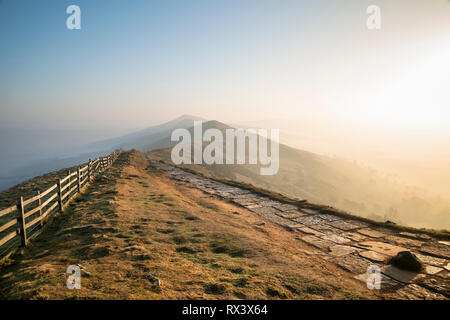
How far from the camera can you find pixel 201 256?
575 cm

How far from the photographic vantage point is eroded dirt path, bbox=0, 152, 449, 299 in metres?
4.01

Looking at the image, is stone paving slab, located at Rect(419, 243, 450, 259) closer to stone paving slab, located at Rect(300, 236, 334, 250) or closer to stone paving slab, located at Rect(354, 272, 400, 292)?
stone paving slab, located at Rect(354, 272, 400, 292)

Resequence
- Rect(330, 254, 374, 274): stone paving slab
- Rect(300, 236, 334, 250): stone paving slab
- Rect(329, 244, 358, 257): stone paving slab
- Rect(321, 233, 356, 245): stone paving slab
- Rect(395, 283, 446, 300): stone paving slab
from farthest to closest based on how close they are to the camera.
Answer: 1. Rect(321, 233, 356, 245): stone paving slab
2. Rect(300, 236, 334, 250): stone paving slab
3. Rect(329, 244, 358, 257): stone paving slab
4. Rect(330, 254, 374, 274): stone paving slab
5. Rect(395, 283, 446, 300): stone paving slab

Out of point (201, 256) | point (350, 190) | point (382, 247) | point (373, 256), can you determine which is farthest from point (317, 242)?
point (350, 190)

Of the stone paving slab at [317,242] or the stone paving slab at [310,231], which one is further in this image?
the stone paving slab at [310,231]

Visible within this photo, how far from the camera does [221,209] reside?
1092cm

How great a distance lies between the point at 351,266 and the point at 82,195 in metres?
12.5

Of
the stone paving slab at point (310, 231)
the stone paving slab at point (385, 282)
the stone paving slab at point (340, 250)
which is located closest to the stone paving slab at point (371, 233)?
the stone paving slab at point (310, 231)

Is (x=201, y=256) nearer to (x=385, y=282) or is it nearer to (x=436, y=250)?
(x=385, y=282)

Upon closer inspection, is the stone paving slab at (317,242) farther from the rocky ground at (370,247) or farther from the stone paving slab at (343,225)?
the stone paving slab at (343,225)

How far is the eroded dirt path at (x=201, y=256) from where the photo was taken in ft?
13.2

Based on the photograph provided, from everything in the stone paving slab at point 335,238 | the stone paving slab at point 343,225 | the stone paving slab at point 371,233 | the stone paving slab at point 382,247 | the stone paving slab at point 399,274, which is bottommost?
the stone paving slab at point 343,225

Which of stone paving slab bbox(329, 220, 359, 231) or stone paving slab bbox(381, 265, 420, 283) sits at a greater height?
stone paving slab bbox(381, 265, 420, 283)

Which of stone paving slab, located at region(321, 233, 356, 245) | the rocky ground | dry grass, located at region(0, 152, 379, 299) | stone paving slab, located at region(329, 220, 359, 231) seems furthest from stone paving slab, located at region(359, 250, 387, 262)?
stone paving slab, located at region(329, 220, 359, 231)
